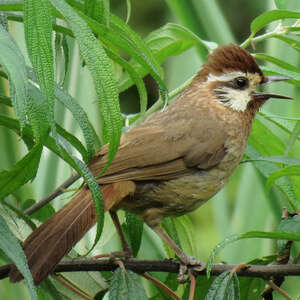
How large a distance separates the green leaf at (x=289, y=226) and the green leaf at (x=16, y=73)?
3.06 ft

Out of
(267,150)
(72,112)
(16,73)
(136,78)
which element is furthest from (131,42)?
(267,150)

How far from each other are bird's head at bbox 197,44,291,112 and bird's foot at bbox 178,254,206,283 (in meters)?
0.82

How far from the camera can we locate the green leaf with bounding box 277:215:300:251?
1.93m

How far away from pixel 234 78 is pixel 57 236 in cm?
126

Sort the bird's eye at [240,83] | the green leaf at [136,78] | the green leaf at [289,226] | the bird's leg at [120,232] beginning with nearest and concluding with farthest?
the green leaf at [136,78]
the green leaf at [289,226]
the bird's leg at [120,232]
the bird's eye at [240,83]

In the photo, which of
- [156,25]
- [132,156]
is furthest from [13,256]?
[156,25]

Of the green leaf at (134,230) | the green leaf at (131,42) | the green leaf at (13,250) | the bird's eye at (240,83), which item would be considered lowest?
the green leaf at (134,230)

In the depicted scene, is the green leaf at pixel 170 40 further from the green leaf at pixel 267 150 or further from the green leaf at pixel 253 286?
the green leaf at pixel 253 286

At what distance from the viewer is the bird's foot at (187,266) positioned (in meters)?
2.15

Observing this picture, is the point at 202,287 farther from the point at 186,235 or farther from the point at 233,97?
the point at 233,97

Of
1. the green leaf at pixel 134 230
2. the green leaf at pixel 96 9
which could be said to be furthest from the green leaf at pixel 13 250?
the green leaf at pixel 134 230

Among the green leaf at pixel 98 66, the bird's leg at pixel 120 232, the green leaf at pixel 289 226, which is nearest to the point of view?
the green leaf at pixel 98 66

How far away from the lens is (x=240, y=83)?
2863 mm

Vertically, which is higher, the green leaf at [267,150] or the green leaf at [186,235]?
the green leaf at [267,150]
